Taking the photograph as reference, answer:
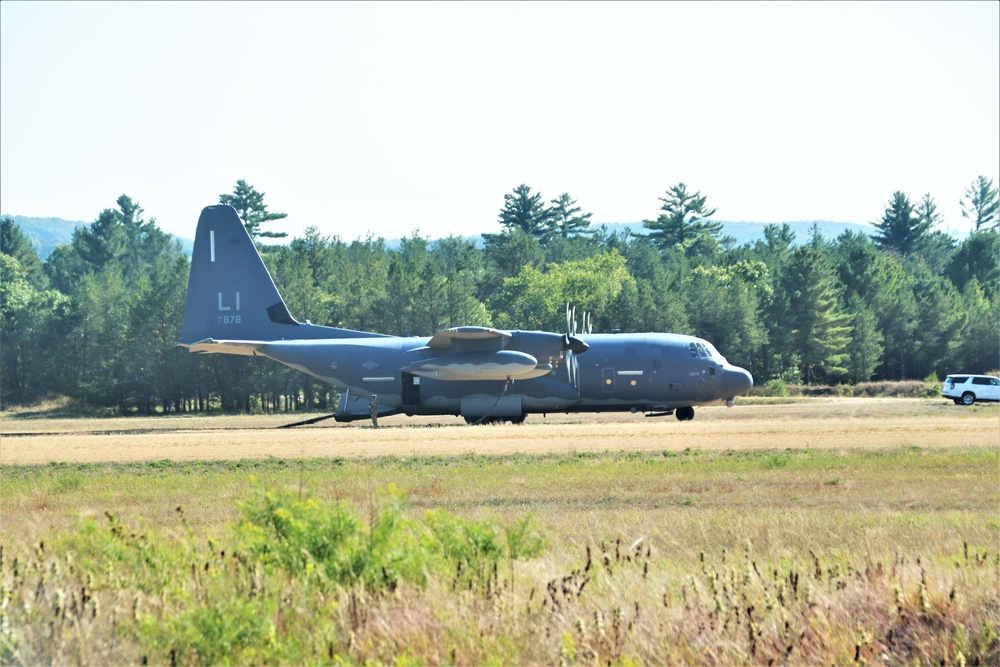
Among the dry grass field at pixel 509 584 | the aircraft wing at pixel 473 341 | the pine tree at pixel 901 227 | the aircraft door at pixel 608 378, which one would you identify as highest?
the pine tree at pixel 901 227

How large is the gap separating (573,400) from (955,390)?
23728mm

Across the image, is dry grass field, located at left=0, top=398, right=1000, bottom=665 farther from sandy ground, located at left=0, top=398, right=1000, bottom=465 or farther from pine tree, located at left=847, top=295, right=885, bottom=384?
pine tree, located at left=847, top=295, right=885, bottom=384

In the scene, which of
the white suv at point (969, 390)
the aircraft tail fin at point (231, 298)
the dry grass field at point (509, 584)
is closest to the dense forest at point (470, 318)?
the white suv at point (969, 390)

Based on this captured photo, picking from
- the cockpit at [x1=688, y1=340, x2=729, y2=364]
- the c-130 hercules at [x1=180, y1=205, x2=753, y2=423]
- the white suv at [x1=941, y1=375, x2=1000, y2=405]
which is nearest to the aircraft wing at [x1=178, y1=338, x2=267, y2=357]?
the c-130 hercules at [x1=180, y1=205, x2=753, y2=423]

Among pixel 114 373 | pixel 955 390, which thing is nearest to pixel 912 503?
pixel 955 390

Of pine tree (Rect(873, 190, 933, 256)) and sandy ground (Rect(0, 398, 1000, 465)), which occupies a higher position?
pine tree (Rect(873, 190, 933, 256))

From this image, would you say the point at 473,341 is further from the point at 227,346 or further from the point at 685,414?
the point at 227,346

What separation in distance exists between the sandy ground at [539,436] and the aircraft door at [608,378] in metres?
1.47

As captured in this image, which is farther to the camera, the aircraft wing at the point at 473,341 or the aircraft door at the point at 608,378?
the aircraft door at the point at 608,378

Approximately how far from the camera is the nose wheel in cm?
4025

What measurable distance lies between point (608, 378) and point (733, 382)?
4929mm

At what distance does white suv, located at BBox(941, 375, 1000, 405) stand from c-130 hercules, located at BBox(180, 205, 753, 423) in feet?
56.7

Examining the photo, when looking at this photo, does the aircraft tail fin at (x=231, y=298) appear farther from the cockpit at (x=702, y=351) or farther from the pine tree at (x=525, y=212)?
the pine tree at (x=525, y=212)

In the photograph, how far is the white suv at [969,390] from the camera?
51.2 m
